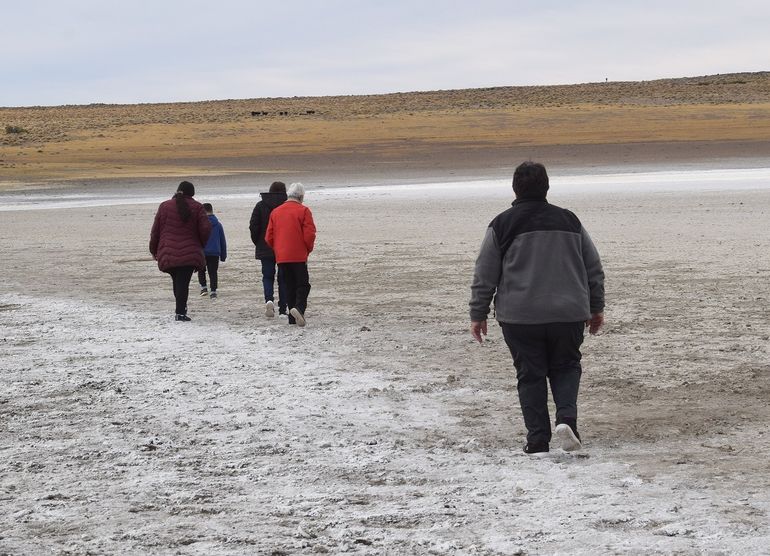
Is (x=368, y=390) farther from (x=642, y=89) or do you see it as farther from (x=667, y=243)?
(x=642, y=89)

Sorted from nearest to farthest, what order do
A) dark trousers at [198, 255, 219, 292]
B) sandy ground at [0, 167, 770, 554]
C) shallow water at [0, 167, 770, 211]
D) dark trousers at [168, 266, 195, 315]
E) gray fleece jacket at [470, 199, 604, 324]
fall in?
1. sandy ground at [0, 167, 770, 554]
2. gray fleece jacket at [470, 199, 604, 324]
3. dark trousers at [168, 266, 195, 315]
4. dark trousers at [198, 255, 219, 292]
5. shallow water at [0, 167, 770, 211]

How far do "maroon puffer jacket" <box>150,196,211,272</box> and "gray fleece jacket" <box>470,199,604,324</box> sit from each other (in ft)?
18.2

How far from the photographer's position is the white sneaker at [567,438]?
620cm

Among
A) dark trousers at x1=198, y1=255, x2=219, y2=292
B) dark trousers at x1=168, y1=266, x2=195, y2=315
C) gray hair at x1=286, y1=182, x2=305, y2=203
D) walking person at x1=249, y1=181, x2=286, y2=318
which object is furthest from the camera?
dark trousers at x1=198, y1=255, x2=219, y2=292

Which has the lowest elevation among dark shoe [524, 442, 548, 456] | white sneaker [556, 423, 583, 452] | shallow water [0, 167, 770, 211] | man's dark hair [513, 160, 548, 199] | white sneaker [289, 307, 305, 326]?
shallow water [0, 167, 770, 211]

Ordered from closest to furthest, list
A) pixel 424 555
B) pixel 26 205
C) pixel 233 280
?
pixel 424 555, pixel 233 280, pixel 26 205

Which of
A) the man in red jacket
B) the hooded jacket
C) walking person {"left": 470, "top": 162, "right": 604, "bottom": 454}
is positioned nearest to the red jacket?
the man in red jacket

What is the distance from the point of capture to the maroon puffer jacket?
11.3 meters

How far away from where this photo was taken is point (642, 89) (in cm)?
9062

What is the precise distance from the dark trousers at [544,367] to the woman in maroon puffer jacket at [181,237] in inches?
219

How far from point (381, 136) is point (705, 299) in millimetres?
49343

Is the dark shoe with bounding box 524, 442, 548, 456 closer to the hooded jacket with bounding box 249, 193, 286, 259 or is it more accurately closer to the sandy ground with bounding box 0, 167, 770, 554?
the sandy ground with bounding box 0, 167, 770, 554

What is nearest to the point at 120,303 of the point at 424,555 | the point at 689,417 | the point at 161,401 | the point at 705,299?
the point at 161,401

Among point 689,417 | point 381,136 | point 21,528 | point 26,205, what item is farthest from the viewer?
point 381,136
